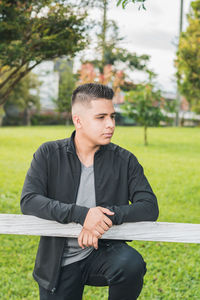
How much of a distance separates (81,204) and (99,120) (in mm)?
479

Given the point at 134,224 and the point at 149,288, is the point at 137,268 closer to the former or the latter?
the point at 134,224

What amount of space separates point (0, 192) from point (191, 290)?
527 centimetres

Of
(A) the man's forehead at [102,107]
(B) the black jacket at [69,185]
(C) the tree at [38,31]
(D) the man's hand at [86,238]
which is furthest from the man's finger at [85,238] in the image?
(C) the tree at [38,31]

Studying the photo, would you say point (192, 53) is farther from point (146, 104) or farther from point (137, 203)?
point (137, 203)

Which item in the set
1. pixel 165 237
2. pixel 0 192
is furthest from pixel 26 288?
pixel 0 192

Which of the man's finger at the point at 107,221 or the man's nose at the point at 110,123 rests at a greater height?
the man's nose at the point at 110,123

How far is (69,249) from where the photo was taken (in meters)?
2.33

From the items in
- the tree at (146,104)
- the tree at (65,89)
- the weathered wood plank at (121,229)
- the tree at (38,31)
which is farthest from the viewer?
the tree at (65,89)

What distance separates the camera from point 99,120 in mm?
2270

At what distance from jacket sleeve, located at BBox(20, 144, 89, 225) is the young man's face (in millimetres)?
287

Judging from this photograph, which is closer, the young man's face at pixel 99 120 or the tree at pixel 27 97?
the young man's face at pixel 99 120

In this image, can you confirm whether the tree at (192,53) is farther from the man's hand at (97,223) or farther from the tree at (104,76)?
the tree at (104,76)

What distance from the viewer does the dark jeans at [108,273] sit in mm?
2131

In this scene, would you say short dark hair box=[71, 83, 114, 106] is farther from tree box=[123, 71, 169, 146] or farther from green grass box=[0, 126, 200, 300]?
tree box=[123, 71, 169, 146]
